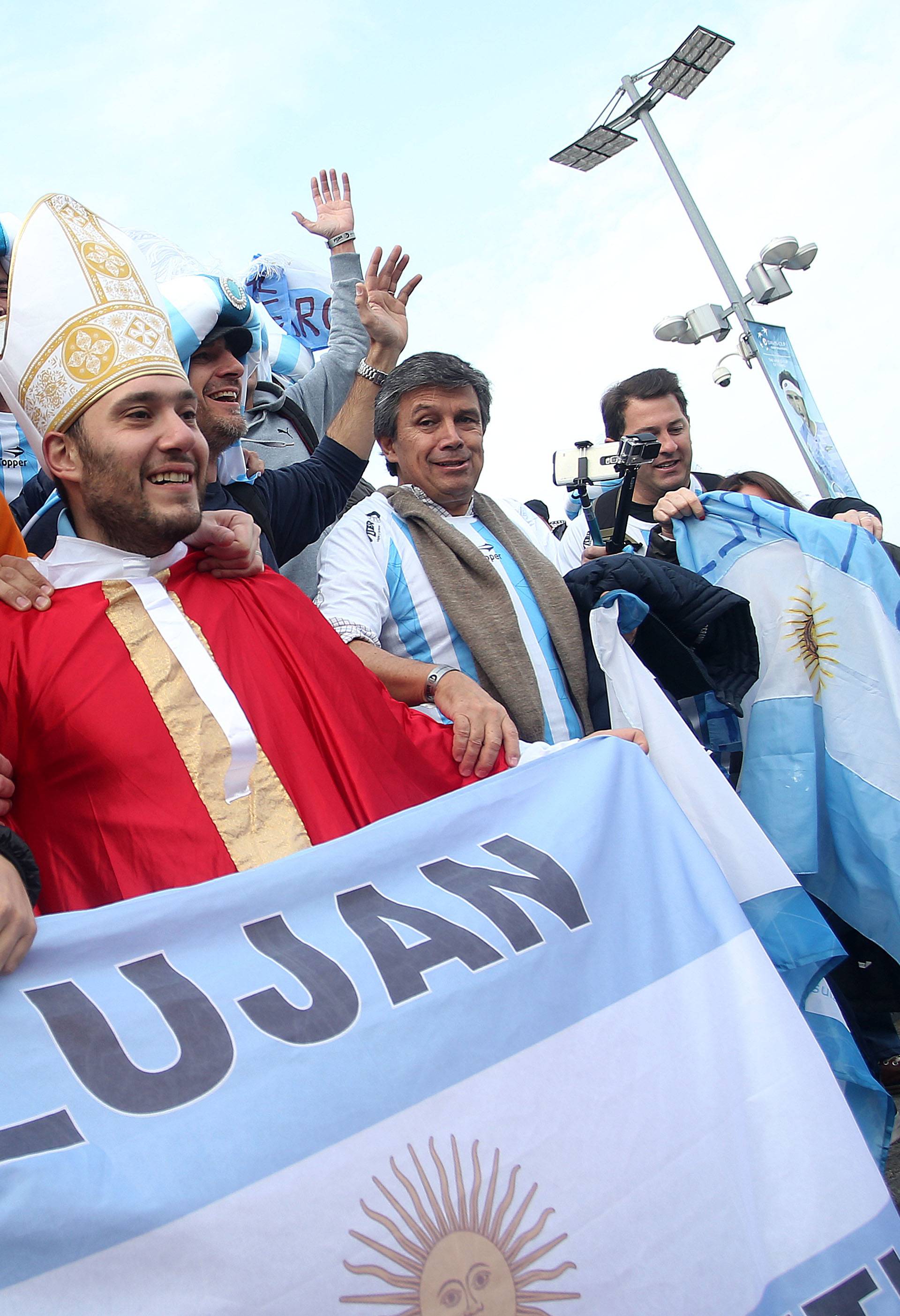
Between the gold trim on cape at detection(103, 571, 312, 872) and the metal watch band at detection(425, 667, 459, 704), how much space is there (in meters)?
0.63

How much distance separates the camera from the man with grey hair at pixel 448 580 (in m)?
2.78

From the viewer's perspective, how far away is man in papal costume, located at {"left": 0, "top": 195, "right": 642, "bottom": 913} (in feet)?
6.28

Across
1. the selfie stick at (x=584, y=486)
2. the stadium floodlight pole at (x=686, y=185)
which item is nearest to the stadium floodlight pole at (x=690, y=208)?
the stadium floodlight pole at (x=686, y=185)

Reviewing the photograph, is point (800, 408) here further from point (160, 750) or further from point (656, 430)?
point (160, 750)

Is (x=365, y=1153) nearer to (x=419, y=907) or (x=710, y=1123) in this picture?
(x=419, y=907)

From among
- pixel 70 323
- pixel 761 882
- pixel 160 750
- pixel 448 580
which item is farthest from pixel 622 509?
pixel 160 750

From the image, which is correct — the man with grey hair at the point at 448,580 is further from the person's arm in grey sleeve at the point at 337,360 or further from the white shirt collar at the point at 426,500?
the person's arm in grey sleeve at the point at 337,360

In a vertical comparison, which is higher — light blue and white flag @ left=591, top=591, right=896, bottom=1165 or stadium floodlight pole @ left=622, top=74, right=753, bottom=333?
stadium floodlight pole @ left=622, top=74, right=753, bottom=333

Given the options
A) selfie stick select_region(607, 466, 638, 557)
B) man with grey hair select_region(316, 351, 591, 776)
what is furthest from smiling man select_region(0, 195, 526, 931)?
selfie stick select_region(607, 466, 638, 557)

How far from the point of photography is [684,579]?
300 cm

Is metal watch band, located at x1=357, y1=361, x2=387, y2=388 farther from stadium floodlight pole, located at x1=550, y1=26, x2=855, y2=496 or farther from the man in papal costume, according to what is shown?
stadium floodlight pole, located at x1=550, y1=26, x2=855, y2=496

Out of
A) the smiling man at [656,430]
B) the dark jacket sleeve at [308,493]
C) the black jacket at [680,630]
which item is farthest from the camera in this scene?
the smiling man at [656,430]

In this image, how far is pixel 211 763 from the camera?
197 cm

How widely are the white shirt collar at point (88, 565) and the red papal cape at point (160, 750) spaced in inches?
1.0
